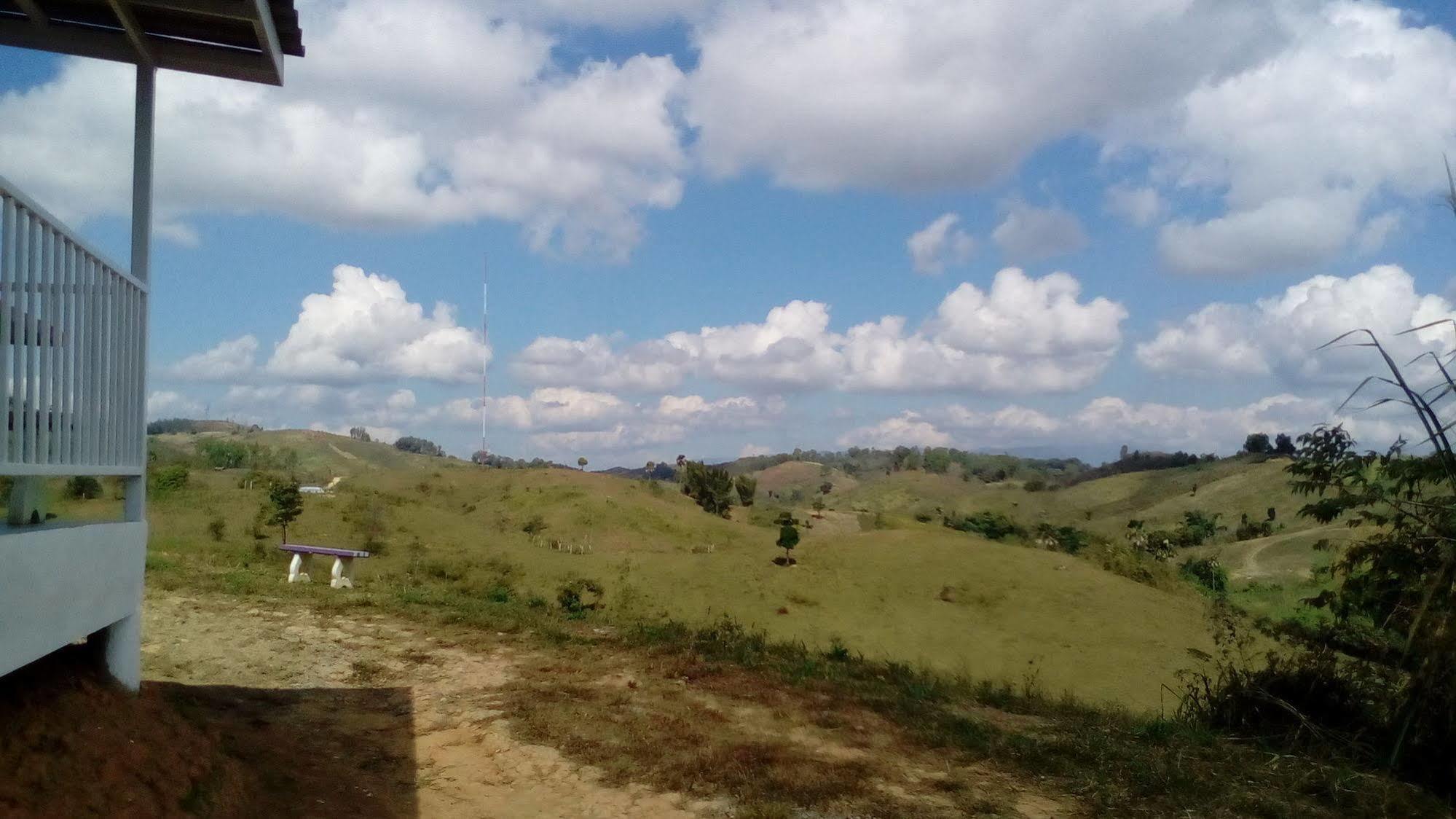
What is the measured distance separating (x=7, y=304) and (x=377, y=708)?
153 inches

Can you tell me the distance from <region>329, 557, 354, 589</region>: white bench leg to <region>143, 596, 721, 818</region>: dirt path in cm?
318

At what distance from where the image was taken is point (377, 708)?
6156 mm

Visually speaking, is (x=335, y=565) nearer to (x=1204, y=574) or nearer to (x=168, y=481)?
(x=168, y=481)

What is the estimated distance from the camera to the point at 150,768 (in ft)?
11.5

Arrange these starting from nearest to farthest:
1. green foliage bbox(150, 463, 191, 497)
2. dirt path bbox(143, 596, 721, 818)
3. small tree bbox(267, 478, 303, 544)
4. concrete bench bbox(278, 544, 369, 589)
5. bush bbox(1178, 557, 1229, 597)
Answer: dirt path bbox(143, 596, 721, 818) < concrete bench bbox(278, 544, 369, 589) < small tree bbox(267, 478, 303, 544) < green foliage bbox(150, 463, 191, 497) < bush bbox(1178, 557, 1229, 597)

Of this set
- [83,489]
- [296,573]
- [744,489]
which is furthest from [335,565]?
[744,489]

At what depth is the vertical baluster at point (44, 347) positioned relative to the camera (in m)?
3.26

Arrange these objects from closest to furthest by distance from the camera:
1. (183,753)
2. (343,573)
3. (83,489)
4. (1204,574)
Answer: (183,753)
(343,573)
(83,489)
(1204,574)

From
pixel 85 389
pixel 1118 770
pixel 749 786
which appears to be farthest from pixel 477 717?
pixel 1118 770

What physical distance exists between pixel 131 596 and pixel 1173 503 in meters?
62.2

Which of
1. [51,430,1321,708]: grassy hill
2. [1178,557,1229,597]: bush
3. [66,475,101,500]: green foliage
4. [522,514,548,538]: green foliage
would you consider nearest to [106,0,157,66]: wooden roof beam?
[51,430,1321,708]: grassy hill

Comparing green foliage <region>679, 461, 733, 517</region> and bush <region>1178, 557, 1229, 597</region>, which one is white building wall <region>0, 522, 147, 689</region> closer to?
bush <region>1178, 557, 1229, 597</region>

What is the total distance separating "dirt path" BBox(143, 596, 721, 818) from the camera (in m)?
4.64

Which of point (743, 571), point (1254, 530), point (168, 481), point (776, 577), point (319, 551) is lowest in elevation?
point (1254, 530)
